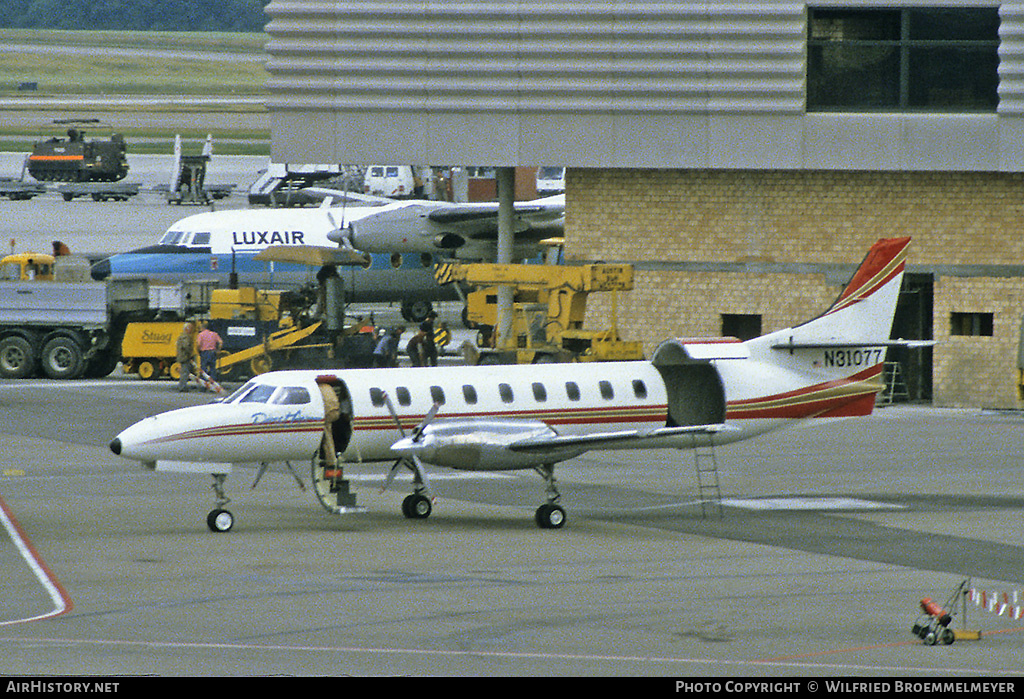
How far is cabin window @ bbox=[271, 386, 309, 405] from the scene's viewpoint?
23031 mm

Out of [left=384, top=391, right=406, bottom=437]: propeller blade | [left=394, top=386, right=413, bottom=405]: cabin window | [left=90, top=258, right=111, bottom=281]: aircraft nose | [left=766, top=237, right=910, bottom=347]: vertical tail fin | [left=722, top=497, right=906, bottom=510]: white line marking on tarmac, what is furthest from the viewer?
[left=90, top=258, right=111, bottom=281]: aircraft nose

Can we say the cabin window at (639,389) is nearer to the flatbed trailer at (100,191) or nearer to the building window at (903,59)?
the building window at (903,59)

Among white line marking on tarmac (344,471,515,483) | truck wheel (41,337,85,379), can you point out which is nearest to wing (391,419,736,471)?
white line marking on tarmac (344,471,515,483)

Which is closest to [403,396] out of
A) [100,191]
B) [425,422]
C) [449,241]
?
[425,422]

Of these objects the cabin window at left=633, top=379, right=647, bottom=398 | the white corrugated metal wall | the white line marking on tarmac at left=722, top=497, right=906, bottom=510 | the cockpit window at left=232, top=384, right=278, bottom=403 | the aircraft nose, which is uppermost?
the white corrugated metal wall

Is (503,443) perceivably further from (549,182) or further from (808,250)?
(549,182)

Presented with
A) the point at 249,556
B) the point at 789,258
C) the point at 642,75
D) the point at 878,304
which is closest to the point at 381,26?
the point at 642,75

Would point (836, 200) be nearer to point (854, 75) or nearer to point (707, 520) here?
point (854, 75)

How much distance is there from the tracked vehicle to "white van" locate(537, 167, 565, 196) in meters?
29.6

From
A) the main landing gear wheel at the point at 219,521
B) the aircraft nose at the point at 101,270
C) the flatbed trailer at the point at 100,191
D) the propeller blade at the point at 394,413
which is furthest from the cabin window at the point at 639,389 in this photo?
the flatbed trailer at the point at 100,191

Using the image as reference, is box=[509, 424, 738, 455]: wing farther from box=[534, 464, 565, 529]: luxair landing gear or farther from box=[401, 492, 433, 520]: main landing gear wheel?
box=[401, 492, 433, 520]: main landing gear wheel

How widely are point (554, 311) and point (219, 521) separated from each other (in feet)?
60.0

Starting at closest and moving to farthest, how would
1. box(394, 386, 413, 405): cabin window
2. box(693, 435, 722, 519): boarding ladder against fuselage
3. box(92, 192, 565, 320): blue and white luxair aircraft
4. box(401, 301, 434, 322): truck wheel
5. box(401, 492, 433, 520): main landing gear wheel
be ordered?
box(394, 386, 413, 405): cabin window
box(401, 492, 433, 520): main landing gear wheel
box(693, 435, 722, 519): boarding ladder against fuselage
box(92, 192, 565, 320): blue and white luxair aircraft
box(401, 301, 434, 322): truck wheel

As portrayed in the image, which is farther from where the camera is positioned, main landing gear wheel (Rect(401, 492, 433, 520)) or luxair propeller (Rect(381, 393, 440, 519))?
main landing gear wheel (Rect(401, 492, 433, 520))
